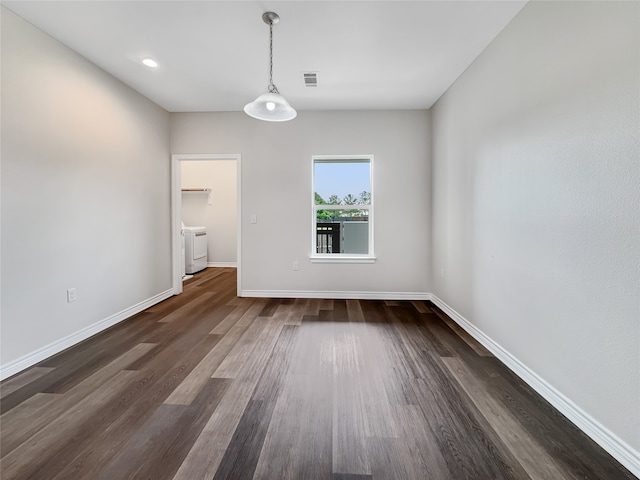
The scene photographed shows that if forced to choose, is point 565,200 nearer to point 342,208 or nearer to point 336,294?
point 342,208

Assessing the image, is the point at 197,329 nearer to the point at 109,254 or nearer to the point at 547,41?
the point at 109,254

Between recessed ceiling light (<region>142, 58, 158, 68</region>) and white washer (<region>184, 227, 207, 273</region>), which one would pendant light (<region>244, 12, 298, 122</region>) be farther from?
A: white washer (<region>184, 227, 207, 273</region>)

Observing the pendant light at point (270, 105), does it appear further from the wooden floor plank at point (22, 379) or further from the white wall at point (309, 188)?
the wooden floor plank at point (22, 379)

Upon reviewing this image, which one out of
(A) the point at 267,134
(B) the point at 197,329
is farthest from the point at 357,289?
(A) the point at 267,134

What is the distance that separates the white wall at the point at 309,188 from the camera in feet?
12.7

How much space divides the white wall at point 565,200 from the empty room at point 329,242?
0.01 meters

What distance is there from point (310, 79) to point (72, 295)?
312 cm

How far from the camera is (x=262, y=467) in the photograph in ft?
4.07

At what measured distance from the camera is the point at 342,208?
13.3 ft

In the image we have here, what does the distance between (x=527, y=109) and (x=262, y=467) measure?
2.66 meters

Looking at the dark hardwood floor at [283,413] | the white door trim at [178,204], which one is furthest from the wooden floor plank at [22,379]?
the white door trim at [178,204]

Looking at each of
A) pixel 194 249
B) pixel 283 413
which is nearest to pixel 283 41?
pixel 283 413

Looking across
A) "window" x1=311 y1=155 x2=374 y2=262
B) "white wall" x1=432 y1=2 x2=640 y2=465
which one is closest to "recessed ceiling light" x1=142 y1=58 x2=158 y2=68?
"window" x1=311 y1=155 x2=374 y2=262

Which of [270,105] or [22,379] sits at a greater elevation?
[270,105]
